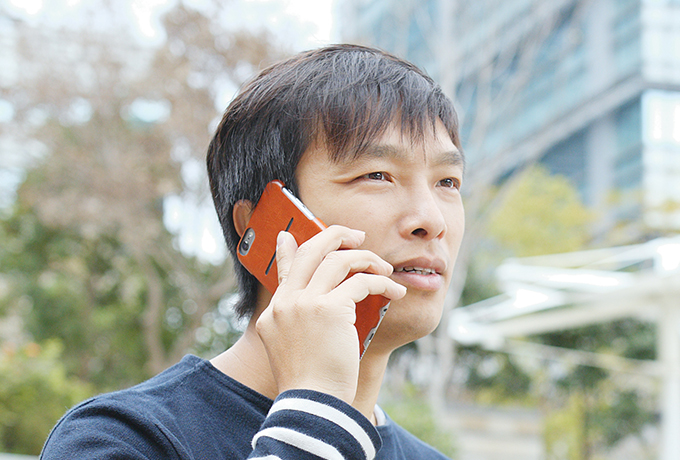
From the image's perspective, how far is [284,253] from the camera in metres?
1.16

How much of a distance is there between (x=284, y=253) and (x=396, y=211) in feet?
0.89

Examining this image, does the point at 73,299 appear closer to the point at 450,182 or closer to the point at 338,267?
the point at 450,182

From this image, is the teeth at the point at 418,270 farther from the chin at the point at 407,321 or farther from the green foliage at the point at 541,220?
the green foliage at the point at 541,220

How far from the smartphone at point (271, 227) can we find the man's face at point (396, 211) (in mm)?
61

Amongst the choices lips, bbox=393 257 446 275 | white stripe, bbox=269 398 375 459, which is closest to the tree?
lips, bbox=393 257 446 275

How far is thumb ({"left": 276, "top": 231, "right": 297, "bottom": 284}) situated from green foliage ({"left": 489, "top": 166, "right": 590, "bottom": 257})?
1653cm

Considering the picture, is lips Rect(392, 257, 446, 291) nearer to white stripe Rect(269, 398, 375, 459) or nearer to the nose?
the nose

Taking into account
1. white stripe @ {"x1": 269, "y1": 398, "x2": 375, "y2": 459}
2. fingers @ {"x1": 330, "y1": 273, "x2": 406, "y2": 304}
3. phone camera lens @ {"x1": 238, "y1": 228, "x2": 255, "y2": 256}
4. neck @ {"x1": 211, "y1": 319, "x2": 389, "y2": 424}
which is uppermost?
phone camera lens @ {"x1": 238, "y1": 228, "x2": 255, "y2": 256}

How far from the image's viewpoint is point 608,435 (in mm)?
13688

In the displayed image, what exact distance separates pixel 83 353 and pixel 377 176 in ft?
45.2

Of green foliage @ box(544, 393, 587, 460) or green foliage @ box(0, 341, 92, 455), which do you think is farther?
green foliage @ box(544, 393, 587, 460)

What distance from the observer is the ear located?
145cm

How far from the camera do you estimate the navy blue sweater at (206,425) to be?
3.05ft

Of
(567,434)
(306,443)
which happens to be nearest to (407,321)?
(306,443)
